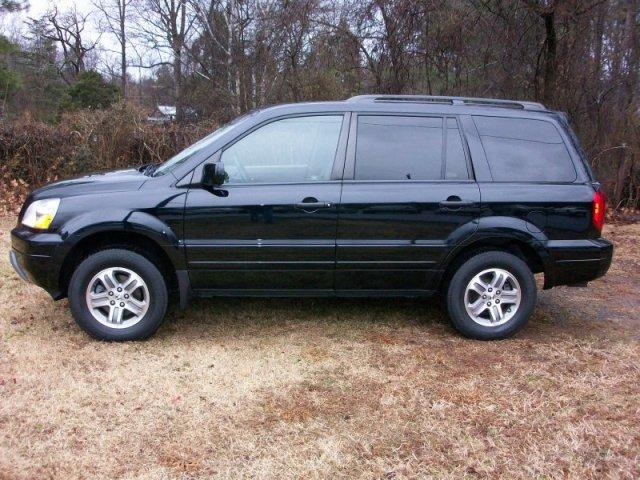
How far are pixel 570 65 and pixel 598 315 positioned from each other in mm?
6867

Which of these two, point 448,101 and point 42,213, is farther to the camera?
point 448,101

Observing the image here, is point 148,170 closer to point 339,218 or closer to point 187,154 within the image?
point 187,154

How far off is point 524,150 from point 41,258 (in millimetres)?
3610

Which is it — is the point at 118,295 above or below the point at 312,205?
below

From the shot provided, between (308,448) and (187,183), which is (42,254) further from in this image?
(308,448)

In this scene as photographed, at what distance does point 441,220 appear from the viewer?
14.0 feet

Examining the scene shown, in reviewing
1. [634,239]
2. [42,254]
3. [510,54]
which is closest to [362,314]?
[42,254]

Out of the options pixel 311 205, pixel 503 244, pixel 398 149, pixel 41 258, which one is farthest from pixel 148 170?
pixel 503 244

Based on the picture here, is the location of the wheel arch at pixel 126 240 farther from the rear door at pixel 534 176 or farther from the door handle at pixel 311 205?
the rear door at pixel 534 176

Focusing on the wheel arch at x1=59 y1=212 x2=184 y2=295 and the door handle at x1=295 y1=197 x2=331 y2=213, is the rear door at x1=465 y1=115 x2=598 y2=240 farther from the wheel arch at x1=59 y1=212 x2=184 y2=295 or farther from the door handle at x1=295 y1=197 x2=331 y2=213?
the wheel arch at x1=59 y1=212 x2=184 y2=295

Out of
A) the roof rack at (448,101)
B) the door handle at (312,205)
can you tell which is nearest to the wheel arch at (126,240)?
the door handle at (312,205)

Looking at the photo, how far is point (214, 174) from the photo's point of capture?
4.04 metres

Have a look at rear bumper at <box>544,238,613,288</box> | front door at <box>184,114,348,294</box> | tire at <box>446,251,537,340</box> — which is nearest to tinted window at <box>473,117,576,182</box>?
rear bumper at <box>544,238,613,288</box>

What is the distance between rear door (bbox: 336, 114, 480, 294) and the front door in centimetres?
14
